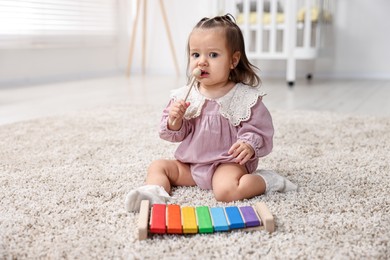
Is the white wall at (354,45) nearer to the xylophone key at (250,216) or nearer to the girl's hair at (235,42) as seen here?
the girl's hair at (235,42)

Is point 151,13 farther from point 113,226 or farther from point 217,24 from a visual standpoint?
point 113,226

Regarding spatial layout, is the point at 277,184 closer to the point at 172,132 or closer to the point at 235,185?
the point at 235,185

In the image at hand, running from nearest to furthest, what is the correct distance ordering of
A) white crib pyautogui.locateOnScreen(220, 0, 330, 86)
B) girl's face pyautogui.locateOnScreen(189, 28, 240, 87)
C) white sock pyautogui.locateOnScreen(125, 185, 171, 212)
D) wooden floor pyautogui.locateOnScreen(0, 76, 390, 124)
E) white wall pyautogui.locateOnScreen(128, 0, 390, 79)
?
white sock pyautogui.locateOnScreen(125, 185, 171, 212), girl's face pyautogui.locateOnScreen(189, 28, 240, 87), wooden floor pyautogui.locateOnScreen(0, 76, 390, 124), white crib pyautogui.locateOnScreen(220, 0, 330, 86), white wall pyautogui.locateOnScreen(128, 0, 390, 79)

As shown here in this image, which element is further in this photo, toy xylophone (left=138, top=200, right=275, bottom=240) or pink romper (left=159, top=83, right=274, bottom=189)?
pink romper (left=159, top=83, right=274, bottom=189)

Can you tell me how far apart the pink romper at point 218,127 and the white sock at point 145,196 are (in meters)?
0.11

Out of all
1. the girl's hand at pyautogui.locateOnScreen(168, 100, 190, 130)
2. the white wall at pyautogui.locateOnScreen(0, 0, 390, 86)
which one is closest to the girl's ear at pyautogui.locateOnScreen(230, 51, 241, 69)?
the girl's hand at pyautogui.locateOnScreen(168, 100, 190, 130)

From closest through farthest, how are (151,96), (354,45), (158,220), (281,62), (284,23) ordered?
(158,220) → (151,96) → (284,23) → (354,45) → (281,62)

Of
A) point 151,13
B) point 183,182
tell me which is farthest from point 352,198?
point 151,13

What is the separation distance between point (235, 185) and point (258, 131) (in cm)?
12

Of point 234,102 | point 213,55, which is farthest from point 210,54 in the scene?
point 234,102

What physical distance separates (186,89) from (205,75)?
0.07 m

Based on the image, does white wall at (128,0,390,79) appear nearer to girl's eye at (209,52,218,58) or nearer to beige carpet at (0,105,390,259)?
beige carpet at (0,105,390,259)

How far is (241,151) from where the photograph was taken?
33.9 inches

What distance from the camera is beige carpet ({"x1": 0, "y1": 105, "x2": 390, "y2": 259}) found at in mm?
642
